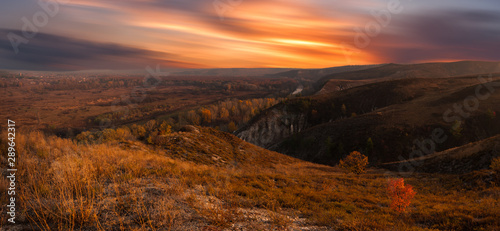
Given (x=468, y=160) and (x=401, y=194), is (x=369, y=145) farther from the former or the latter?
(x=401, y=194)

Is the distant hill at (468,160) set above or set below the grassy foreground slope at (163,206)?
below

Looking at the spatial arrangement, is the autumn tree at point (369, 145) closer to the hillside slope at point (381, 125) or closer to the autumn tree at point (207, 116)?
the hillside slope at point (381, 125)

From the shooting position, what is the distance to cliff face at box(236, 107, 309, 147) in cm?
9169

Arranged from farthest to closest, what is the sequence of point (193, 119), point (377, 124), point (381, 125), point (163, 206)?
point (193, 119), point (377, 124), point (381, 125), point (163, 206)

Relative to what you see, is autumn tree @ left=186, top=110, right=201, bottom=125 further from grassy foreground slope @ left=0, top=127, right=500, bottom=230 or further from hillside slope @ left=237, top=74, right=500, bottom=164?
grassy foreground slope @ left=0, top=127, right=500, bottom=230

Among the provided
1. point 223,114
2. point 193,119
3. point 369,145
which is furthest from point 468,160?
point 223,114

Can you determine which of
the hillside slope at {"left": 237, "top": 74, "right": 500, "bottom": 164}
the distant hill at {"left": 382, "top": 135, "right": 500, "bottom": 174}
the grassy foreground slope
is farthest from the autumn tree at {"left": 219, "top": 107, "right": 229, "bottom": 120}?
the grassy foreground slope

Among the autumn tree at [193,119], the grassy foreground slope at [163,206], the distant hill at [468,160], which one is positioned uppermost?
the grassy foreground slope at [163,206]

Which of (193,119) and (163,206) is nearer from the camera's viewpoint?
(163,206)

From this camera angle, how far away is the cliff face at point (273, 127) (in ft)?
301

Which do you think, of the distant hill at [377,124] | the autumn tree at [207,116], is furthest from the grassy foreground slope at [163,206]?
the autumn tree at [207,116]

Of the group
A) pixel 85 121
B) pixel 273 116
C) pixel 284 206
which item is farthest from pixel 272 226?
pixel 85 121

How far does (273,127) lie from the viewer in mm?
94000

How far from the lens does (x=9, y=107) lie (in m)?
182
